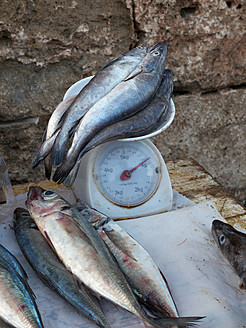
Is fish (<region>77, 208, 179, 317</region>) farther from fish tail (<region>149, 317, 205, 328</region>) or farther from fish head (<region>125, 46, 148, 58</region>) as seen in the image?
fish head (<region>125, 46, 148, 58</region>)

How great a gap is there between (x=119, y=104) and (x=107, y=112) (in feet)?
0.19

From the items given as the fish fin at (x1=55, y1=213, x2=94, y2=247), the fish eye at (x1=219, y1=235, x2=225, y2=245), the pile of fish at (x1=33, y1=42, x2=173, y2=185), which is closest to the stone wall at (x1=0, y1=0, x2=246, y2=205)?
the pile of fish at (x1=33, y1=42, x2=173, y2=185)

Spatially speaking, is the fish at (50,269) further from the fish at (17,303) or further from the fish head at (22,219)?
the fish at (17,303)

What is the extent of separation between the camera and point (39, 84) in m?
2.49

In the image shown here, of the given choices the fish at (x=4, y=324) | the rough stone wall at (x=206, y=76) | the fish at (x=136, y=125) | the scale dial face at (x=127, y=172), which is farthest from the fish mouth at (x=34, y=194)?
the rough stone wall at (x=206, y=76)

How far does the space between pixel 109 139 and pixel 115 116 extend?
0.09 m

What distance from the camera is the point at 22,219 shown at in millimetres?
1736

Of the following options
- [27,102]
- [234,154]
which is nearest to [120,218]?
[27,102]

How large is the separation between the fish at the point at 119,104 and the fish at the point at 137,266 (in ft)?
0.77

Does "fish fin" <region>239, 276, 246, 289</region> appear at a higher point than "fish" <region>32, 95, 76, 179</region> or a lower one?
lower

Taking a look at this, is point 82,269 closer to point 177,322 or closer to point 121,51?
point 177,322

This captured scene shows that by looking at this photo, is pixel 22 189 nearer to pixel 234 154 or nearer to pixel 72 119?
pixel 72 119

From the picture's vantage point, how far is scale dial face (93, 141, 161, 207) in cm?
178

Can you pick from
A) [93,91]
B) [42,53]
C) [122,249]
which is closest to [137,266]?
[122,249]
